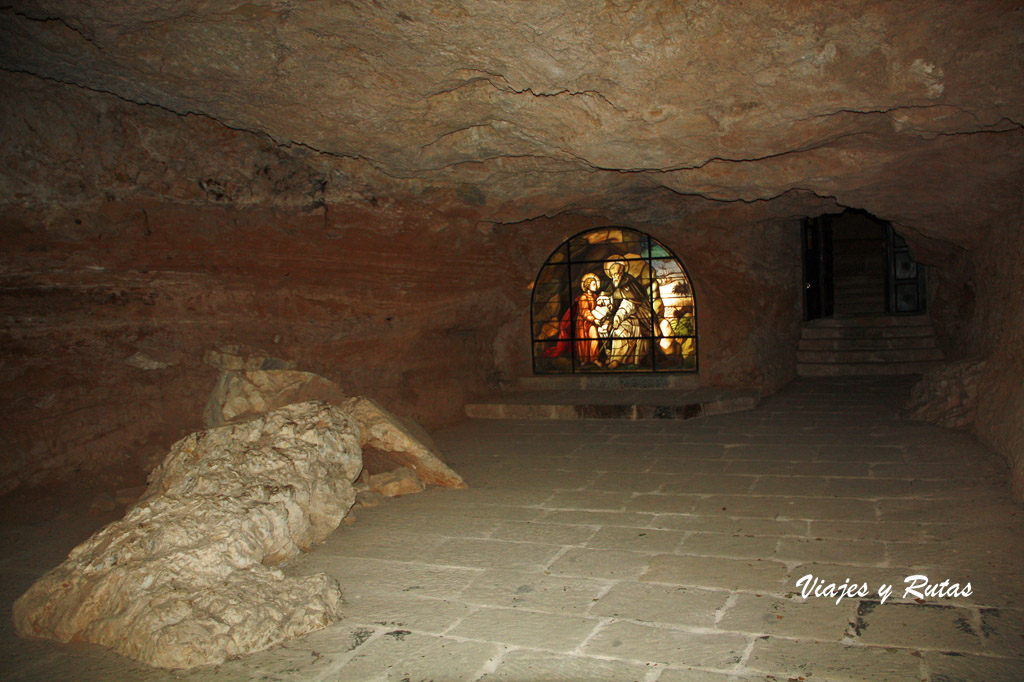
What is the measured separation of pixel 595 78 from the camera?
13.0ft

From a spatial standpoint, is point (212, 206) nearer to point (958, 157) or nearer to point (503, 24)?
point (503, 24)

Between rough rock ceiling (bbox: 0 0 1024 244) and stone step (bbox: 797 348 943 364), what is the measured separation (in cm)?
423

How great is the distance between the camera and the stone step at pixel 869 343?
9891mm

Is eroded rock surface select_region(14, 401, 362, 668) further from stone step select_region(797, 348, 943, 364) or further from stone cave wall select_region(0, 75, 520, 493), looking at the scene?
stone step select_region(797, 348, 943, 364)

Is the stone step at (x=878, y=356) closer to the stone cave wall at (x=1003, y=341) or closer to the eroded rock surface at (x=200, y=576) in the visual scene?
the stone cave wall at (x=1003, y=341)

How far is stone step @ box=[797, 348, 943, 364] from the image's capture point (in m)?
9.64

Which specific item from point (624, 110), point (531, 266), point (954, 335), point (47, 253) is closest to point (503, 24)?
point (624, 110)

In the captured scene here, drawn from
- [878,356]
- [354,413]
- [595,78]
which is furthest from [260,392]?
[878,356]

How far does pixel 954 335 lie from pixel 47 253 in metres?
9.76

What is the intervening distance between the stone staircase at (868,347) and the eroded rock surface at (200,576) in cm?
807

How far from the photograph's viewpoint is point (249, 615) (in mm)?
2850

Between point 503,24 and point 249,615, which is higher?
point 503,24

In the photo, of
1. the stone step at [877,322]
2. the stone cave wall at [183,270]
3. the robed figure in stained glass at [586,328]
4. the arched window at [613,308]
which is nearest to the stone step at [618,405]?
the stone cave wall at [183,270]

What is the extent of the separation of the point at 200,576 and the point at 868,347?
378 inches
